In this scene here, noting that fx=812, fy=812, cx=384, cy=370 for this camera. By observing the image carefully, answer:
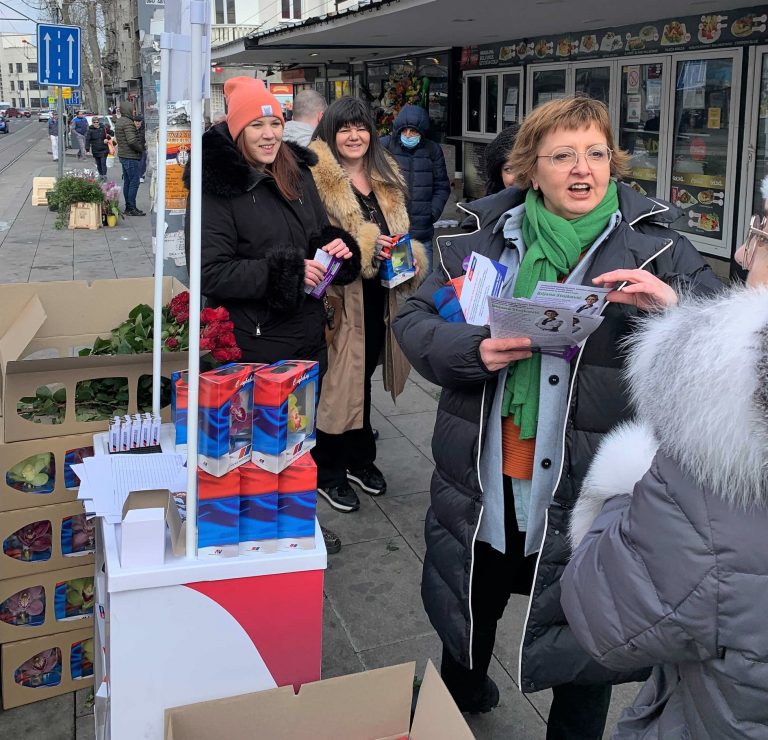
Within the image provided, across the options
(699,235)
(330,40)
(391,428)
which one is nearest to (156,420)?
(391,428)

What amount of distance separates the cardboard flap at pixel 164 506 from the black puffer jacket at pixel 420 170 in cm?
548

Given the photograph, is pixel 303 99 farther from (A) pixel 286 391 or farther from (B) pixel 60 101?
(B) pixel 60 101

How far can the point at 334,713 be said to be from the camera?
71.0 inches

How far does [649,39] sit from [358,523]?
717cm

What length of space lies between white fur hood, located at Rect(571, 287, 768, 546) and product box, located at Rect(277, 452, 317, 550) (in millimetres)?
898

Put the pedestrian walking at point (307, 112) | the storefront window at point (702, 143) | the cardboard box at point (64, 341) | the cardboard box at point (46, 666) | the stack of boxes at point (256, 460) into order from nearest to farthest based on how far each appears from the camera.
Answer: the stack of boxes at point (256, 460), the cardboard box at point (64, 341), the cardboard box at point (46, 666), the pedestrian walking at point (307, 112), the storefront window at point (702, 143)

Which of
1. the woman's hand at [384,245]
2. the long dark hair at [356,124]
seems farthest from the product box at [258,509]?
the long dark hair at [356,124]

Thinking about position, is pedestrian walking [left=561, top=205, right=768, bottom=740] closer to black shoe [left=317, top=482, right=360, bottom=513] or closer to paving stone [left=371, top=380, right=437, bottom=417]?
black shoe [left=317, top=482, right=360, bottom=513]

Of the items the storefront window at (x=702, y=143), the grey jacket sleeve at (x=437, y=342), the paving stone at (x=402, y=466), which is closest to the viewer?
the grey jacket sleeve at (x=437, y=342)

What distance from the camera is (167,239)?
389cm

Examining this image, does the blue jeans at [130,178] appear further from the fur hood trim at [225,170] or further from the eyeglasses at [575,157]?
the eyeglasses at [575,157]

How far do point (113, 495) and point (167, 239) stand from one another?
1961mm

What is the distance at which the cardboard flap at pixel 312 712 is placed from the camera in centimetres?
174

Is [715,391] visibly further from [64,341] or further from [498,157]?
[498,157]
